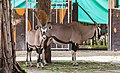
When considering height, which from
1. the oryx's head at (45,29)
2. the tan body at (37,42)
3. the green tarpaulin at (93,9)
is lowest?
the tan body at (37,42)

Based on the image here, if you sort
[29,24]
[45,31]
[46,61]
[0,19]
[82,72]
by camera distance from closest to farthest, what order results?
1. [0,19]
2. [82,72]
3. [45,31]
4. [46,61]
5. [29,24]

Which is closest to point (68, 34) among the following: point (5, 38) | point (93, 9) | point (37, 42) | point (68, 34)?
point (68, 34)

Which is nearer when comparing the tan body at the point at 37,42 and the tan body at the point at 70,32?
the tan body at the point at 37,42

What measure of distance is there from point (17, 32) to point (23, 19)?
67cm

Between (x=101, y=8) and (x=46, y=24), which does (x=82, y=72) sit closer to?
(x=46, y=24)

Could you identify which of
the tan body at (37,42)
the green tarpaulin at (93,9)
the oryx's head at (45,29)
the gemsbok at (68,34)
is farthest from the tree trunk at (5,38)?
the green tarpaulin at (93,9)

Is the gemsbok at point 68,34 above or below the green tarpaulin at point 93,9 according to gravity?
below

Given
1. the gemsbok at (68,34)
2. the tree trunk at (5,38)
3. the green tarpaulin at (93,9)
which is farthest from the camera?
Result: the green tarpaulin at (93,9)

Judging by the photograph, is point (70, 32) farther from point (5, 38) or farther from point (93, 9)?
point (93, 9)

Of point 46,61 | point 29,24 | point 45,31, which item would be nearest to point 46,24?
point 45,31

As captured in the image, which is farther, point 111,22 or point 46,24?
point 111,22

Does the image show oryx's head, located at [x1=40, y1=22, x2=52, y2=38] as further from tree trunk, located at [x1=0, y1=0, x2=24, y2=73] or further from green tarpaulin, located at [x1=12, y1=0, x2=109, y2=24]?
green tarpaulin, located at [x1=12, y1=0, x2=109, y2=24]

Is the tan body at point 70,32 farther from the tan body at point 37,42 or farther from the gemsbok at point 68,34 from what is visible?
the tan body at point 37,42

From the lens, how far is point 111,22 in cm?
1948
